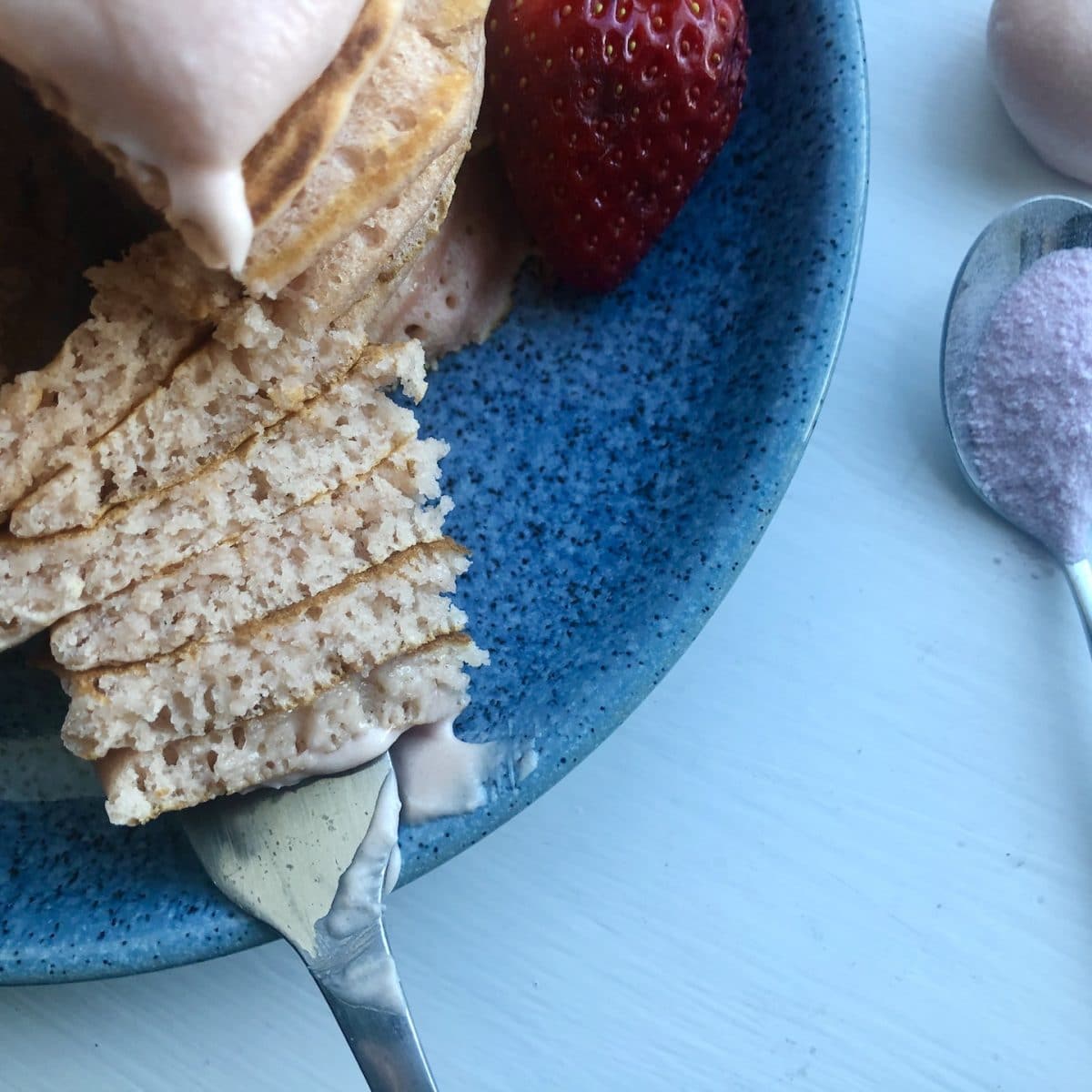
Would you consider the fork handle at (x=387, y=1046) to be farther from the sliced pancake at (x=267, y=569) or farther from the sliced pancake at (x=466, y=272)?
the sliced pancake at (x=466, y=272)

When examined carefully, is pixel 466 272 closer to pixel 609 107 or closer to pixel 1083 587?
pixel 609 107

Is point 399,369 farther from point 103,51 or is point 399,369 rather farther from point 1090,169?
point 1090,169

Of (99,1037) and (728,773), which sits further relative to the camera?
(728,773)

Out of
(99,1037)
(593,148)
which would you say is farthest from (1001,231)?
(99,1037)

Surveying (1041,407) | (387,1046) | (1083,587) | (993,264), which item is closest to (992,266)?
(993,264)

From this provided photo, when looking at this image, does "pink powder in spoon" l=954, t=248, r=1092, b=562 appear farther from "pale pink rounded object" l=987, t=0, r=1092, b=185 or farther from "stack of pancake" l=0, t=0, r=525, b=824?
"stack of pancake" l=0, t=0, r=525, b=824

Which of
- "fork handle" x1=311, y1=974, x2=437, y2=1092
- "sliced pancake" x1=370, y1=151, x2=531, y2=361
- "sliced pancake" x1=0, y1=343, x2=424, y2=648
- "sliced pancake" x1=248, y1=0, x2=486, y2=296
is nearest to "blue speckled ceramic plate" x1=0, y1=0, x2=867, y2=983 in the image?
"sliced pancake" x1=370, y1=151, x2=531, y2=361
